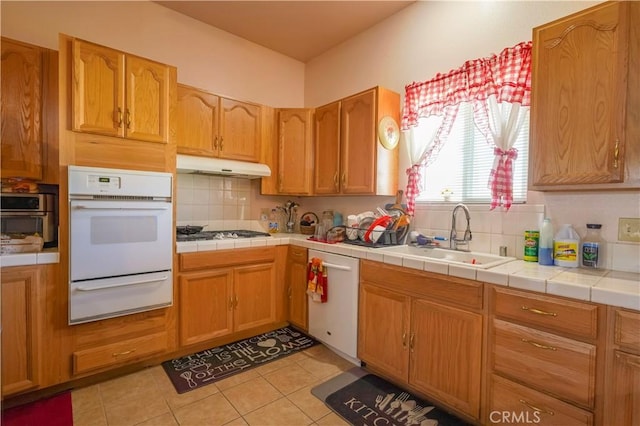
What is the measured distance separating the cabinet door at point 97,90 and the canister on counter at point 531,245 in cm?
269

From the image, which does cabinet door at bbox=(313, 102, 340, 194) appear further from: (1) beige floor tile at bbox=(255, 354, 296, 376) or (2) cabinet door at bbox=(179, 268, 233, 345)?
(1) beige floor tile at bbox=(255, 354, 296, 376)

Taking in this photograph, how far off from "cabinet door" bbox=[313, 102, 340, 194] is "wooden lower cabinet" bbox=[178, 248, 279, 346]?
2.72 feet

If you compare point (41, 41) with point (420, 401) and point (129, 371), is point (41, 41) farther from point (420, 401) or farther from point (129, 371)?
point (420, 401)

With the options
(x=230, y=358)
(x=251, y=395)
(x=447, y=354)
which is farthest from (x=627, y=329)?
(x=230, y=358)

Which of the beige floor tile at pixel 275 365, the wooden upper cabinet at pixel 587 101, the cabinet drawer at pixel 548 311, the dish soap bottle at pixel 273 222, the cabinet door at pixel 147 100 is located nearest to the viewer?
the cabinet drawer at pixel 548 311

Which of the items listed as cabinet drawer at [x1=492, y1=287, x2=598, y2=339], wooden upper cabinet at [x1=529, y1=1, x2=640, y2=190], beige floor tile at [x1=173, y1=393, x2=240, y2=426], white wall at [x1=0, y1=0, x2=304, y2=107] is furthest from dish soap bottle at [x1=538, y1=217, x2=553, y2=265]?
white wall at [x1=0, y1=0, x2=304, y2=107]

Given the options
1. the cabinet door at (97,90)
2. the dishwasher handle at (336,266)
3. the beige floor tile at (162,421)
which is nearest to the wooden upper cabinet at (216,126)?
the cabinet door at (97,90)

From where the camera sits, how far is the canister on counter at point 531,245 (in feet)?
5.88

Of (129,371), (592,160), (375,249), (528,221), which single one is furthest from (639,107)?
(129,371)

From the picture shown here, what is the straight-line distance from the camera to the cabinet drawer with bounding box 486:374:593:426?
130 cm

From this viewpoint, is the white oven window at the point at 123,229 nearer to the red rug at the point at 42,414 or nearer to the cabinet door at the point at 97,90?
the cabinet door at the point at 97,90

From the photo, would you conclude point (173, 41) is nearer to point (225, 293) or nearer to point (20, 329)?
point (225, 293)

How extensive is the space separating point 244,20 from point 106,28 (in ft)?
3.74

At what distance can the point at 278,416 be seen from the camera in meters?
1.73
